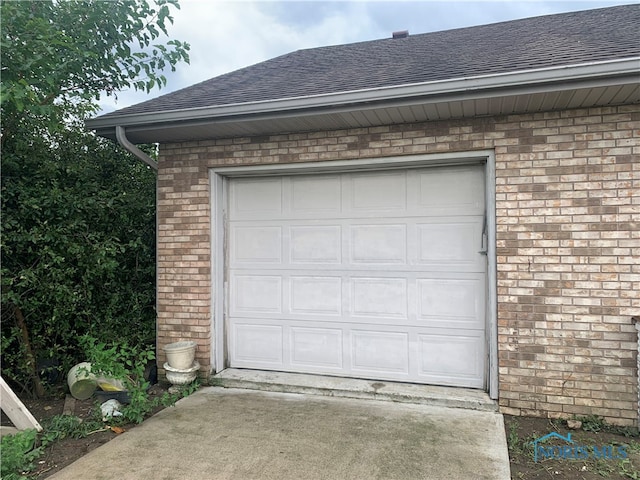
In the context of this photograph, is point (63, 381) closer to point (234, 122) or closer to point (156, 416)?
point (156, 416)

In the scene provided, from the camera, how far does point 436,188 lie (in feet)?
12.7

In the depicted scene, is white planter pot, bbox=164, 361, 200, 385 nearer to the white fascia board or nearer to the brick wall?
the white fascia board

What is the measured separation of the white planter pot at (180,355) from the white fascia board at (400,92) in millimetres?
2277

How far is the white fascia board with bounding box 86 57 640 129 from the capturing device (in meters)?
2.81

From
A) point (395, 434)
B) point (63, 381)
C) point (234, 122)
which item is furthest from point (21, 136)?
point (395, 434)

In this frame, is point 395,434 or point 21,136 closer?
point 395,434

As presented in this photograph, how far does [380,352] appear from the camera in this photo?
4020 mm

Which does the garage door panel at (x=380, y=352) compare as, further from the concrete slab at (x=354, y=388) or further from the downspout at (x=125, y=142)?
the downspout at (x=125, y=142)

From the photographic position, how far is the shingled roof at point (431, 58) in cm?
329

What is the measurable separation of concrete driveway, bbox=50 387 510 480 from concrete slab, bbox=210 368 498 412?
0.08 meters

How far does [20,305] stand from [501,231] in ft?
15.0

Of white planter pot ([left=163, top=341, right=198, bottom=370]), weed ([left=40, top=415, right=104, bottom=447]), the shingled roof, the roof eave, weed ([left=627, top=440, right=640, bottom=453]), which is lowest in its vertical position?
weed ([left=627, top=440, right=640, bottom=453])

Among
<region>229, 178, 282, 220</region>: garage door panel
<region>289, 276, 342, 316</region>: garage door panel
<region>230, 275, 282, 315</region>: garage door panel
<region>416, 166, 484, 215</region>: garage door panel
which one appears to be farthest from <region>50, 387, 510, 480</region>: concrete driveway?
<region>229, 178, 282, 220</region>: garage door panel

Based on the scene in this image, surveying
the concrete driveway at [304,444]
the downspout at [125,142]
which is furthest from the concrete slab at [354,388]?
the downspout at [125,142]
